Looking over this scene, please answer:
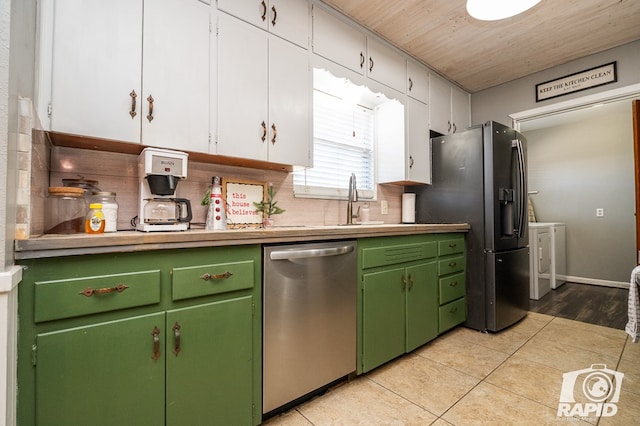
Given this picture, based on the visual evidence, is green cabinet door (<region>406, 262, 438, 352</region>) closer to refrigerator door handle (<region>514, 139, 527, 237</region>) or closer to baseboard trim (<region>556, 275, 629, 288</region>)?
refrigerator door handle (<region>514, 139, 527, 237</region>)

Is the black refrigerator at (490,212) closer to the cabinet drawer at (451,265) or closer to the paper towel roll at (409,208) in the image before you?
the cabinet drawer at (451,265)

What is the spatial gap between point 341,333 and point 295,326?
1.13 feet

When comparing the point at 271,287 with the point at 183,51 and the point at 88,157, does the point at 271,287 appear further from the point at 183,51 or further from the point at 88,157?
the point at 183,51

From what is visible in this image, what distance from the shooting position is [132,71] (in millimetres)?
1414

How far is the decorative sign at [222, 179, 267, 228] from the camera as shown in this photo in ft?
6.40

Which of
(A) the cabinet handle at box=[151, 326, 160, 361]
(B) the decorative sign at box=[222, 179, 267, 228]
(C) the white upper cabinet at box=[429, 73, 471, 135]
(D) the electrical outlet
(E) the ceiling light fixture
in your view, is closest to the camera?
(A) the cabinet handle at box=[151, 326, 160, 361]

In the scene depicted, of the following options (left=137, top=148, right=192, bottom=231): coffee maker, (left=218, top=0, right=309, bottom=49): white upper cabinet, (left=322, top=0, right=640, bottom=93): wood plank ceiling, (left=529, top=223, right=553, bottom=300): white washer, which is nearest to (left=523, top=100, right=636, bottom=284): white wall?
(left=529, top=223, right=553, bottom=300): white washer

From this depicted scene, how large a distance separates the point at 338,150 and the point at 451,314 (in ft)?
5.84

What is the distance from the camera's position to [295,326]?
1503mm

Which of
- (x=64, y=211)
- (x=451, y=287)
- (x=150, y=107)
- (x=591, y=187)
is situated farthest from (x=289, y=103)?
(x=591, y=187)

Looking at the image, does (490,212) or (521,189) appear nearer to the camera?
(490,212)

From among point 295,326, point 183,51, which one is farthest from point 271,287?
point 183,51

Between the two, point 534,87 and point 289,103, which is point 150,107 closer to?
point 289,103

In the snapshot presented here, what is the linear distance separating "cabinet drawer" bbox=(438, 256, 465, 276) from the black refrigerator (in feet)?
0.39
